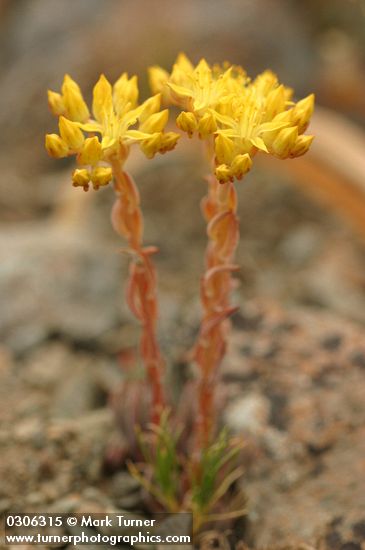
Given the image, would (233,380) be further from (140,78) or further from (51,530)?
(140,78)

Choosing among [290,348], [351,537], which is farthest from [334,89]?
[351,537]

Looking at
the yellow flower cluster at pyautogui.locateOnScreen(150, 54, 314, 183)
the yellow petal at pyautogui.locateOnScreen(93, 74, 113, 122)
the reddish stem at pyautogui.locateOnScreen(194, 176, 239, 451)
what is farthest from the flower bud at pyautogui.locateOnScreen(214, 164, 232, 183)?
the yellow petal at pyautogui.locateOnScreen(93, 74, 113, 122)

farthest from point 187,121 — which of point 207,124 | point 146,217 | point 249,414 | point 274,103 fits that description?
point 146,217

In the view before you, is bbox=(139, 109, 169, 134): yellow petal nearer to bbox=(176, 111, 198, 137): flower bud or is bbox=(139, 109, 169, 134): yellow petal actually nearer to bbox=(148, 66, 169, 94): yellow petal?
bbox=(176, 111, 198, 137): flower bud

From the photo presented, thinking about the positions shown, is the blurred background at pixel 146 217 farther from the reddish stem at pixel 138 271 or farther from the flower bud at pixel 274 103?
the flower bud at pixel 274 103

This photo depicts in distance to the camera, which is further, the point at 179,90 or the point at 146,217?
the point at 146,217

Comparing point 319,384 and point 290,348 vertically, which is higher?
point 290,348

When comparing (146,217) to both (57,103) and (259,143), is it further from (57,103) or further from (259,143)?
(259,143)
